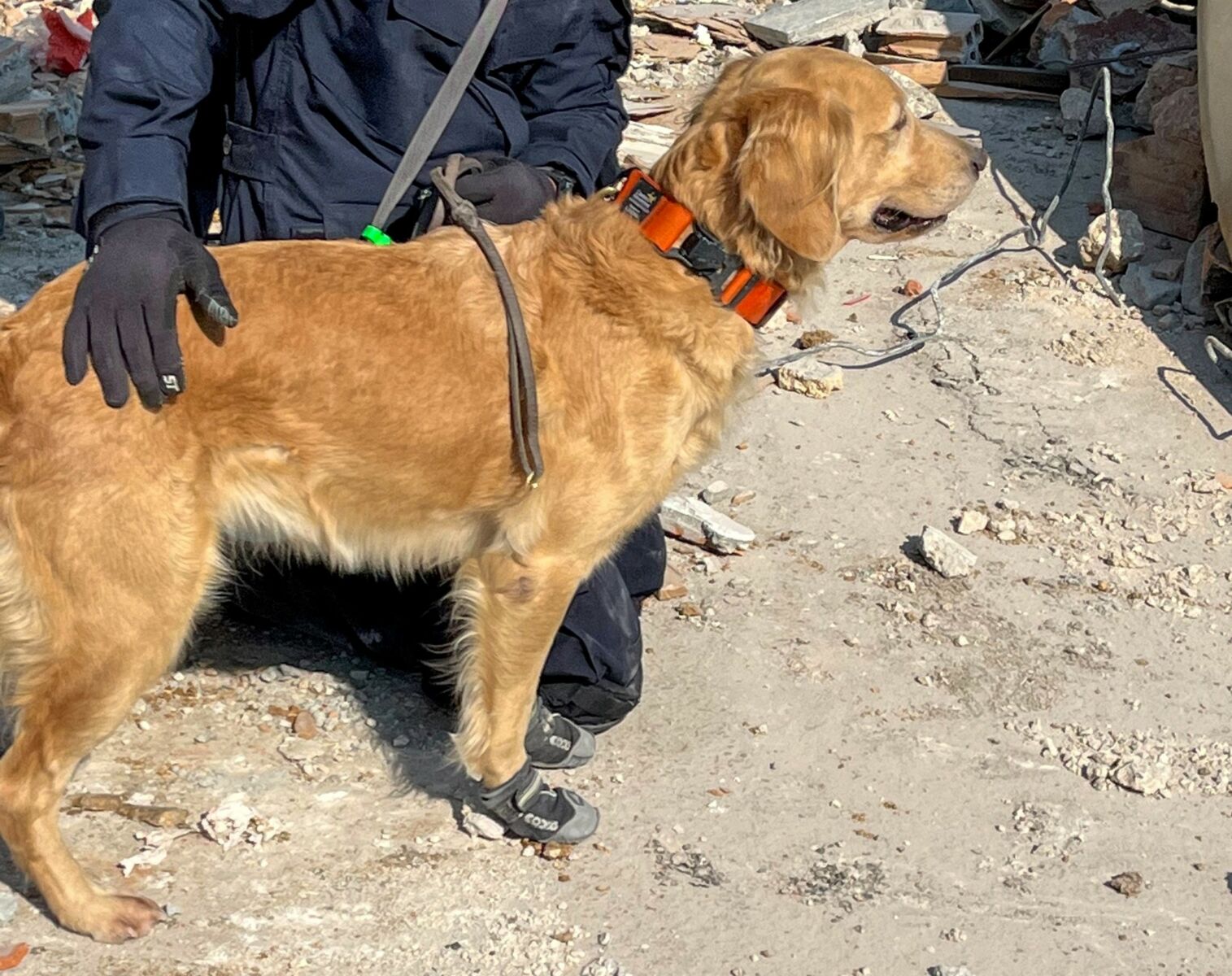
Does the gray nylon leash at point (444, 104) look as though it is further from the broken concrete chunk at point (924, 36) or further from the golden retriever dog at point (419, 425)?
the broken concrete chunk at point (924, 36)

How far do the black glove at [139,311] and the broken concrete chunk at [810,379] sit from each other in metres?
3.39

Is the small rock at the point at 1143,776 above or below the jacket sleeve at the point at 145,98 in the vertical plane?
below

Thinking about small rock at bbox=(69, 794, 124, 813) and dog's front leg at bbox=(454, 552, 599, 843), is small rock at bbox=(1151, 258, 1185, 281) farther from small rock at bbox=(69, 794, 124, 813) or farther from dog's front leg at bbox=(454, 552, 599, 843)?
small rock at bbox=(69, 794, 124, 813)

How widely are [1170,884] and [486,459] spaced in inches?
79.3

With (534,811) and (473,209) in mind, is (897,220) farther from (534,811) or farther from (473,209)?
(534,811)

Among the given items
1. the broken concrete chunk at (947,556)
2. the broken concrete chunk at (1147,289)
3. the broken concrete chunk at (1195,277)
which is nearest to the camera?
the broken concrete chunk at (947,556)

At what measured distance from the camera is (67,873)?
126 inches

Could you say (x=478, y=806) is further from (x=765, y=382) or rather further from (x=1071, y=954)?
(x=765, y=382)

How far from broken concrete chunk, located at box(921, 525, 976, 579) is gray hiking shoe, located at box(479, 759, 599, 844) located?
1743 mm

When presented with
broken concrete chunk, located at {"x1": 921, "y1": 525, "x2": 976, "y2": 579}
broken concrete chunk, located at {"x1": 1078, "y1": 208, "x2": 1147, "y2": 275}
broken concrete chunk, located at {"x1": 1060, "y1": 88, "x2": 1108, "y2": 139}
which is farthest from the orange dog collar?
broken concrete chunk, located at {"x1": 1060, "y1": 88, "x2": 1108, "y2": 139}

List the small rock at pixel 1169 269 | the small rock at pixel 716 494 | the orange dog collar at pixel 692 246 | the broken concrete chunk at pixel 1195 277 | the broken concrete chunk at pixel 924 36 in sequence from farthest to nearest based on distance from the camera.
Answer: the broken concrete chunk at pixel 924 36
the small rock at pixel 1169 269
the broken concrete chunk at pixel 1195 277
the small rock at pixel 716 494
the orange dog collar at pixel 692 246

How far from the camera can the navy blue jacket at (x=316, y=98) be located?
3371 mm

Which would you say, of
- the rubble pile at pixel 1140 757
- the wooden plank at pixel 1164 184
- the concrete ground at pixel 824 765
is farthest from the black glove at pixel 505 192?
the wooden plank at pixel 1164 184

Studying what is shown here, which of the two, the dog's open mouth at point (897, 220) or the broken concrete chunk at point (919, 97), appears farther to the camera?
the broken concrete chunk at point (919, 97)
